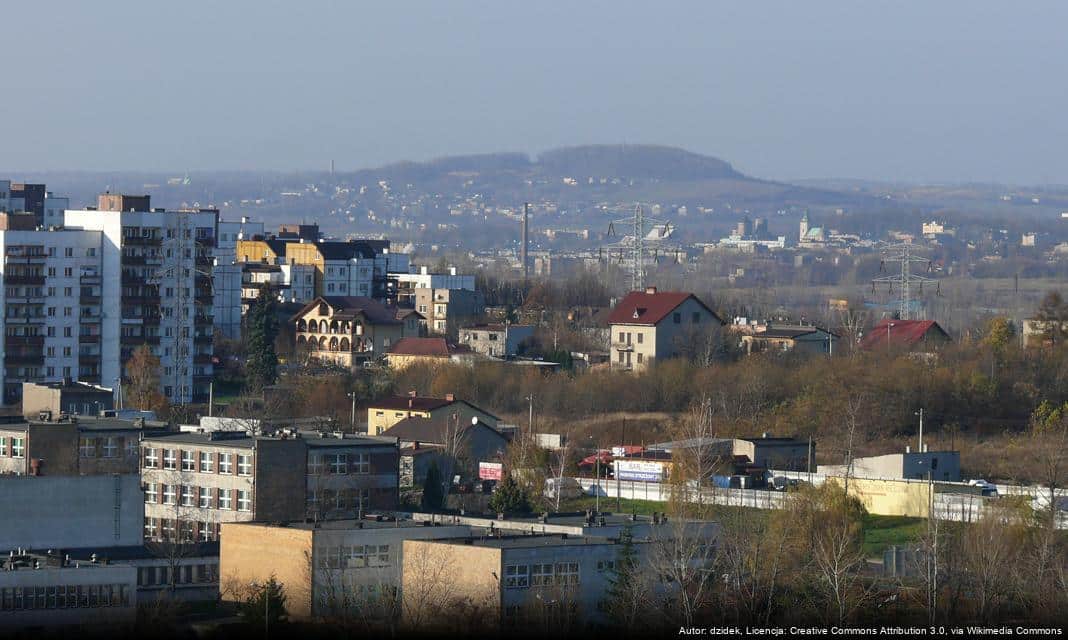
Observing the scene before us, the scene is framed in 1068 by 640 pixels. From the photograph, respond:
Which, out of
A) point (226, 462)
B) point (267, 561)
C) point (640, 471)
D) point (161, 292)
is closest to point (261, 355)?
point (161, 292)

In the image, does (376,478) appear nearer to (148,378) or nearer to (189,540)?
(189,540)

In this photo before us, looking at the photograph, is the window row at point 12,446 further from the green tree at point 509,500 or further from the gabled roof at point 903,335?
the gabled roof at point 903,335

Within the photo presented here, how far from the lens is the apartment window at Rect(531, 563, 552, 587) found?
1566 centimetres

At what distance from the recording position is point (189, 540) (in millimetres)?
20531

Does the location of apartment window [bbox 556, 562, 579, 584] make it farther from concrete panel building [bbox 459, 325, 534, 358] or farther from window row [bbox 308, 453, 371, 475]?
concrete panel building [bbox 459, 325, 534, 358]

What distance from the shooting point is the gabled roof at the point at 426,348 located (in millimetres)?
38938

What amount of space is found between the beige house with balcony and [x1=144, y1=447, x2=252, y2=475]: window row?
20.1m

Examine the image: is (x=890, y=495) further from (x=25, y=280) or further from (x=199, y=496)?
(x=25, y=280)

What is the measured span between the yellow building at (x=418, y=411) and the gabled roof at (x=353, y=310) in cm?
1053

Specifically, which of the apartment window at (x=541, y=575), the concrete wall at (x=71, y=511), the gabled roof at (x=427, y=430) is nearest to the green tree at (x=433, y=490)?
the gabled roof at (x=427, y=430)

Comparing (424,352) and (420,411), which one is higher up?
(424,352)

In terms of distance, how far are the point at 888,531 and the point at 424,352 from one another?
16865mm

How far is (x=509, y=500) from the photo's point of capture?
74.4ft

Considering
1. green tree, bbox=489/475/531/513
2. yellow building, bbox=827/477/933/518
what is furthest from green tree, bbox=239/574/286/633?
yellow building, bbox=827/477/933/518
